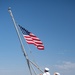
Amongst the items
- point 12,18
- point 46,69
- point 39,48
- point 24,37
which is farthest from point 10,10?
point 46,69

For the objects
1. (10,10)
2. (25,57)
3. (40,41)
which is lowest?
(25,57)

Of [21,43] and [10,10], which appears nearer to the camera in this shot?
[21,43]

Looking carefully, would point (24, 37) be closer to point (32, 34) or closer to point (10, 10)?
point (32, 34)

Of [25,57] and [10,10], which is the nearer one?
[25,57]

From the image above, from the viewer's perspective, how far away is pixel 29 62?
3184cm

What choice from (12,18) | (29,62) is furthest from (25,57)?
(12,18)

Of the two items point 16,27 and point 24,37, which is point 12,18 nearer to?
point 16,27

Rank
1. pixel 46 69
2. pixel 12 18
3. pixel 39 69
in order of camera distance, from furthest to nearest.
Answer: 1. pixel 12 18
2. pixel 39 69
3. pixel 46 69

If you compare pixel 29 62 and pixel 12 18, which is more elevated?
pixel 12 18

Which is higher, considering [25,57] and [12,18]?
[12,18]

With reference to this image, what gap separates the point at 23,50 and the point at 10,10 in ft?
24.0

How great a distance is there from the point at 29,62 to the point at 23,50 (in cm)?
209

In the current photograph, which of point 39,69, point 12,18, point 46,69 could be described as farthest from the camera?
point 12,18

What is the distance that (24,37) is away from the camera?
32906 mm
